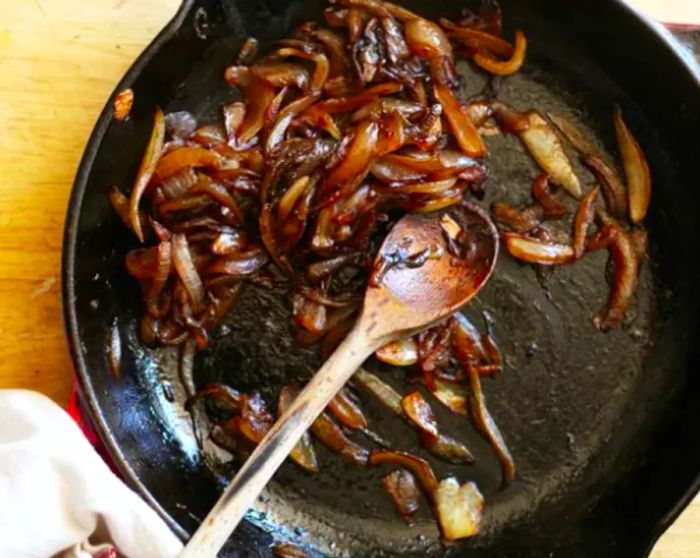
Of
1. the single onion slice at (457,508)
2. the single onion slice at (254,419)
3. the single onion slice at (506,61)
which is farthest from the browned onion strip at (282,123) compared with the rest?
the single onion slice at (457,508)

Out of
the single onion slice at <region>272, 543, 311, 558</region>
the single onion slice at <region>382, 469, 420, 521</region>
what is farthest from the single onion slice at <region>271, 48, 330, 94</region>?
the single onion slice at <region>272, 543, 311, 558</region>

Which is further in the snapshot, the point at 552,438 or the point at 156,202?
the point at 552,438

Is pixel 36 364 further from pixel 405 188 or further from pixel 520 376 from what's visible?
pixel 520 376

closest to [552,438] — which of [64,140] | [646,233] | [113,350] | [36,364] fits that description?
[646,233]

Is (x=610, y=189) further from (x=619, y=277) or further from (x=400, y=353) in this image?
(x=400, y=353)

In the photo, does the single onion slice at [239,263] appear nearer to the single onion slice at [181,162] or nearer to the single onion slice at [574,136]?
the single onion slice at [181,162]

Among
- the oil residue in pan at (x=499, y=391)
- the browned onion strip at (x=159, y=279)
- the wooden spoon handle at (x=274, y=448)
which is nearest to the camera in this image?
the wooden spoon handle at (x=274, y=448)

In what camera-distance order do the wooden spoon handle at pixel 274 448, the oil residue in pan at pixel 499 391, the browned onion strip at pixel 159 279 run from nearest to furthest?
the wooden spoon handle at pixel 274 448 → the browned onion strip at pixel 159 279 → the oil residue in pan at pixel 499 391

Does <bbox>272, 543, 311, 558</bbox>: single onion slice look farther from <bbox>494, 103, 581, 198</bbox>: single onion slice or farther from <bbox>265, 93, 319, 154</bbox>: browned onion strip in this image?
<bbox>494, 103, 581, 198</bbox>: single onion slice
